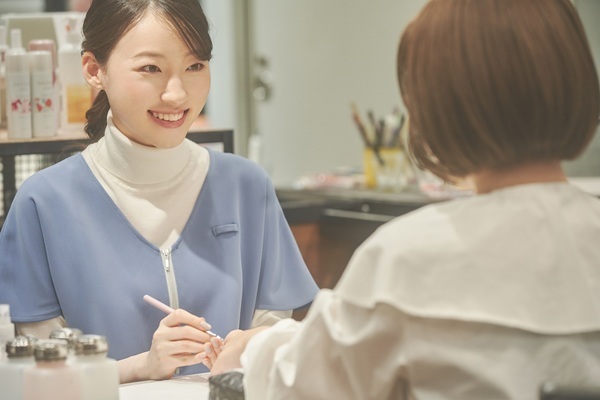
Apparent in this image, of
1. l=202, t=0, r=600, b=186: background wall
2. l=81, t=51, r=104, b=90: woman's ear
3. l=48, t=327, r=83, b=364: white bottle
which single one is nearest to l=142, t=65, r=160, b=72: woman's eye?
l=81, t=51, r=104, b=90: woman's ear

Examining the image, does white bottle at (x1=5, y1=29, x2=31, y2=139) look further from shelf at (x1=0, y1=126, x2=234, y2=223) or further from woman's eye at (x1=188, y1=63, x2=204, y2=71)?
woman's eye at (x1=188, y1=63, x2=204, y2=71)

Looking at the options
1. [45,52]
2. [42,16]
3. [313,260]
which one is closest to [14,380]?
[45,52]

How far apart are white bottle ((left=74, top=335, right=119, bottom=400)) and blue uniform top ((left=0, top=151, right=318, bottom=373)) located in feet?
1.41

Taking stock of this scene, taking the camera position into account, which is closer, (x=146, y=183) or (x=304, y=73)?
(x=146, y=183)

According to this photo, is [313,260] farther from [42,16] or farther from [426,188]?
[42,16]

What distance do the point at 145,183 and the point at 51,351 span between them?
1.88 ft

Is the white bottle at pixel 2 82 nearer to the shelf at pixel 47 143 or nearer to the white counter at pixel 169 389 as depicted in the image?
the shelf at pixel 47 143

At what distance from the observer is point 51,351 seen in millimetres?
1151

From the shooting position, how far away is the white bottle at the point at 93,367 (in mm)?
1173

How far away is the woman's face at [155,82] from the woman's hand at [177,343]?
12.8 inches

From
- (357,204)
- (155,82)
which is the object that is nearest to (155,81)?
(155,82)

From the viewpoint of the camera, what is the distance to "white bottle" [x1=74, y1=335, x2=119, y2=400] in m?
1.17

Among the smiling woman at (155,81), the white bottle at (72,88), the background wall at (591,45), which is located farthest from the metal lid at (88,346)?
the background wall at (591,45)

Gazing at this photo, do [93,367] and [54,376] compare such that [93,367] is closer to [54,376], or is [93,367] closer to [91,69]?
[54,376]
